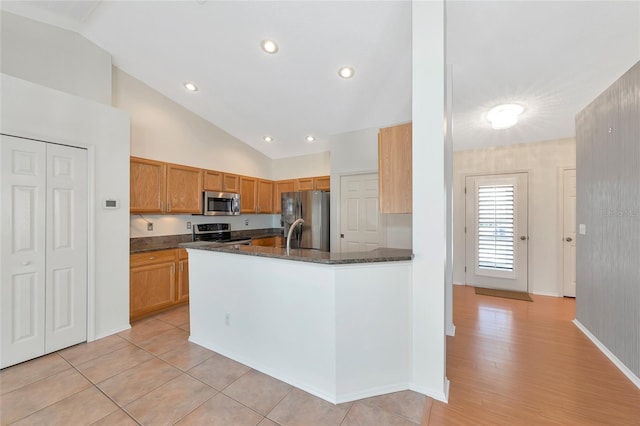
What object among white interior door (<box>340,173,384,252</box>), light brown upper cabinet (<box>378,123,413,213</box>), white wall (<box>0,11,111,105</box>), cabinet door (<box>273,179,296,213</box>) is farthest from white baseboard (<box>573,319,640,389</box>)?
white wall (<box>0,11,111,105</box>)

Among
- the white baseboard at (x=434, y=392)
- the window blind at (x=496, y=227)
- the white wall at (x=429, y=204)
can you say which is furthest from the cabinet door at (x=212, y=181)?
the window blind at (x=496, y=227)

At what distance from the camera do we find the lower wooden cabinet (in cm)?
319

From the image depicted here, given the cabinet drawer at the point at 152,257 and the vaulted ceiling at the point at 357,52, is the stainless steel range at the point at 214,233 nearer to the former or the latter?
the cabinet drawer at the point at 152,257

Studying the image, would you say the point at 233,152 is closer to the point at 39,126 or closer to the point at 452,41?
the point at 39,126

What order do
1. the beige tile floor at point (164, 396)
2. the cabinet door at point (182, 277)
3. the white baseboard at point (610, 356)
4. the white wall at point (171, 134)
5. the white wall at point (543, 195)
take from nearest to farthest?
the beige tile floor at point (164, 396), the white baseboard at point (610, 356), the white wall at point (171, 134), the cabinet door at point (182, 277), the white wall at point (543, 195)

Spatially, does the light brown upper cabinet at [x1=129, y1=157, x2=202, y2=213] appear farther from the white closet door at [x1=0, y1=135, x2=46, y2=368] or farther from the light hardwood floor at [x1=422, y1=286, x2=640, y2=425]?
the light hardwood floor at [x1=422, y1=286, x2=640, y2=425]

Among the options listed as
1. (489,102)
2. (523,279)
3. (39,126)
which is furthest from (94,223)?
(523,279)

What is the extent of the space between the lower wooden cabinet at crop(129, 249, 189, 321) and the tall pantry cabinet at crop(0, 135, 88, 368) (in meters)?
0.51

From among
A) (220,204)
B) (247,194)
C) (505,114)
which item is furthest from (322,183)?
(505,114)

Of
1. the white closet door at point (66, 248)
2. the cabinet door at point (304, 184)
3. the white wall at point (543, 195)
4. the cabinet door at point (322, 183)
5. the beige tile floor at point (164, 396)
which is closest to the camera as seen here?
the beige tile floor at point (164, 396)

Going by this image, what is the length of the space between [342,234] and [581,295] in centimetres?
315

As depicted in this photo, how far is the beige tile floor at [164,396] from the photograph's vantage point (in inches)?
65.3

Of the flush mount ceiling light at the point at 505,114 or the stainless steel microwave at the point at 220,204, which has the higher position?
the flush mount ceiling light at the point at 505,114

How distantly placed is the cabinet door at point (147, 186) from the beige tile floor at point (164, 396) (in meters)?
1.73
